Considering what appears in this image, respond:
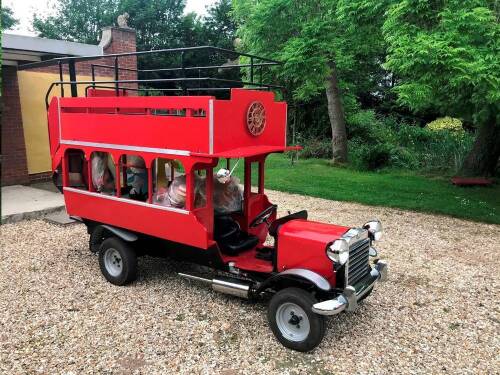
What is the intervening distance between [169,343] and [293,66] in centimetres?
848

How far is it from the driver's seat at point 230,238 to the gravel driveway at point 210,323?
0.62m

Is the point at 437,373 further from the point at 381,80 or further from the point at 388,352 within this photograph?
the point at 381,80

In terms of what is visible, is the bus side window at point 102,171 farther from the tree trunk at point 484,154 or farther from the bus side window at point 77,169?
the tree trunk at point 484,154

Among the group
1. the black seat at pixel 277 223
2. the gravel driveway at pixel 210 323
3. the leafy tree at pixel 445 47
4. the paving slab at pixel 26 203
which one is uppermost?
the leafy tree at pixel 445 47

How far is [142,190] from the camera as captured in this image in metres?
5.80

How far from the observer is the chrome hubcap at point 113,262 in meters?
5.59

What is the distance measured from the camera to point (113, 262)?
5676mm

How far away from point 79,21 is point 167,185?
122ft

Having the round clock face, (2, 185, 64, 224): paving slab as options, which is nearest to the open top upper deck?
the round clock face

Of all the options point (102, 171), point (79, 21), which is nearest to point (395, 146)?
point (102, 171)

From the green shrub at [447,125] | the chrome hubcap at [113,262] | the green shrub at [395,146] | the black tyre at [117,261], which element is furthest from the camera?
the green shrub at [447,125]

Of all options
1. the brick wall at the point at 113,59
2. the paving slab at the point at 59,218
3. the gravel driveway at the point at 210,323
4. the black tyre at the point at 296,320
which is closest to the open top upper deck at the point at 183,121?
the black tyre at the point at 296,320

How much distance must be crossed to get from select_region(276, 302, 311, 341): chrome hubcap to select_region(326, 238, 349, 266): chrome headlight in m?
0.59

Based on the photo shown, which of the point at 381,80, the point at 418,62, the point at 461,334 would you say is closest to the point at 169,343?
the point at 461,334
